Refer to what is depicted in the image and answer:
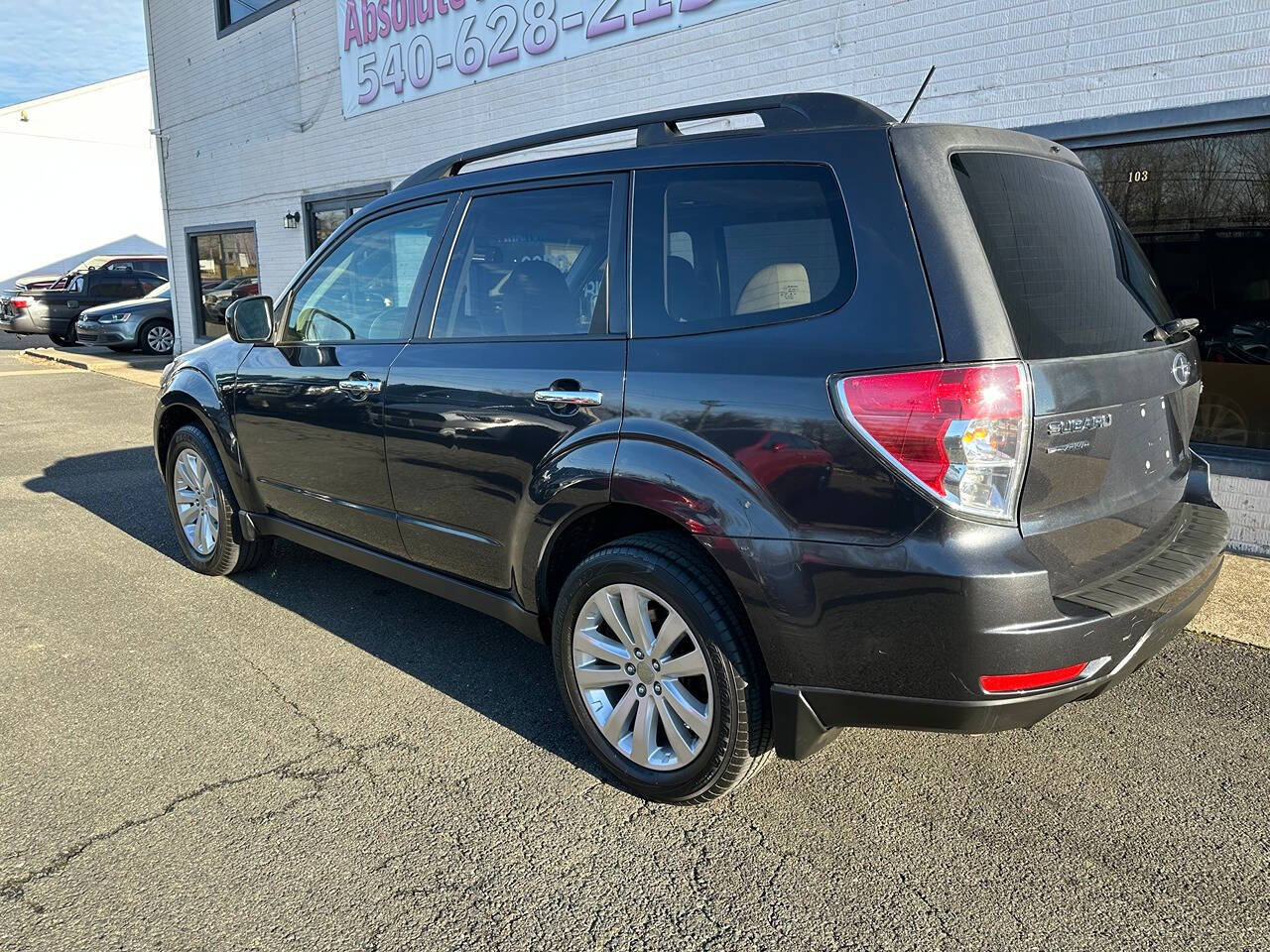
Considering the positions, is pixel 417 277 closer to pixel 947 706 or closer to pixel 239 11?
pixel 947 706

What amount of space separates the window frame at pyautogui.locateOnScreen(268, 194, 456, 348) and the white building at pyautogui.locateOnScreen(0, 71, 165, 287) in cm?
3040

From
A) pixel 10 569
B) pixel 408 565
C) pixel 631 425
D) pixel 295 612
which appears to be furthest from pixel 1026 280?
pixel 10 569

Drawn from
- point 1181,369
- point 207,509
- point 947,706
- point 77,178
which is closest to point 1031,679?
point 947,706

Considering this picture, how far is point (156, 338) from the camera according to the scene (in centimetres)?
1788

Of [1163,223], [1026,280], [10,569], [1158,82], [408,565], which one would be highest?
[1158,82]

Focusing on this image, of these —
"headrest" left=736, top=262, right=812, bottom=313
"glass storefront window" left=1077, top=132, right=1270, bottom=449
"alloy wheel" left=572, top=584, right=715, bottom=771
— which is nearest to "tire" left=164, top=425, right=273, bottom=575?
"alloy wheel" left=572, top=584, right=715, bottom=771

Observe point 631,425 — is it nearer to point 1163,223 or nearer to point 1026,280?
point 1026,280

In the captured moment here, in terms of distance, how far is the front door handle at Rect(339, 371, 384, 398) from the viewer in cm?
355

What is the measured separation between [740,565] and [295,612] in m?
2.74

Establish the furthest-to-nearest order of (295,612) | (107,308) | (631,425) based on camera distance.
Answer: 1. (107,308)
2. (295,612)
3. (631,425)

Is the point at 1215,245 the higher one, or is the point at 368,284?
the point at 1215,245

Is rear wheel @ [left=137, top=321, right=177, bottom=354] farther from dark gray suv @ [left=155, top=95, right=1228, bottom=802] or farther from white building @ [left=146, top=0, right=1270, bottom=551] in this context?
dark gray suv @ [left=155, top=95, right=1228, bottom=802]

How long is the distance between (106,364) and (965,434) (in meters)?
17.4

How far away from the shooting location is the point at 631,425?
2652 millimetres
